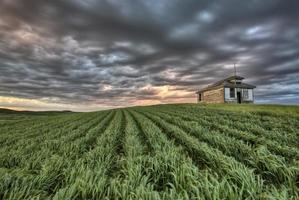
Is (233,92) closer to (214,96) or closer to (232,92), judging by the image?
(232,92)

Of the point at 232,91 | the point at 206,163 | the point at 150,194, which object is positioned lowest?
the point at 206,163

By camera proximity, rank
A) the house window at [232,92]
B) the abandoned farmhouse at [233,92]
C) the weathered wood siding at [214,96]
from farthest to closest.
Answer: the weathered wood siding at [214,96] → the house window at [232,92] → the abandoned farmhouse at [233,92]

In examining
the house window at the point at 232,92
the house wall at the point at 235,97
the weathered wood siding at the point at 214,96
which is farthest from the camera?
the weathered wood siding at the point at 214,96

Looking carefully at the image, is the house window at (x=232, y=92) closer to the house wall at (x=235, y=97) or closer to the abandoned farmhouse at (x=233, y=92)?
the abandoned farmhouse at (x=233, y=92)

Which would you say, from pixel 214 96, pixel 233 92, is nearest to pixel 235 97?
pixel 233 92

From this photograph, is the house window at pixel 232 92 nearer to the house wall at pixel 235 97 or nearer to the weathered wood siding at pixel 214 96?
the house wall at pixel 235 97

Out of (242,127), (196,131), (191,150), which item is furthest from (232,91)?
(191,150)

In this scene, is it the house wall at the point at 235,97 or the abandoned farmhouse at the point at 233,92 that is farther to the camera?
the abandoned farmhouse at the point at 233,92

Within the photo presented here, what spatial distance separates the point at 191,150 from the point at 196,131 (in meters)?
3.59

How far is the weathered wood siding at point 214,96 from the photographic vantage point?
4034 centimetres

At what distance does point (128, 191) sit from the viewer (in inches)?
132

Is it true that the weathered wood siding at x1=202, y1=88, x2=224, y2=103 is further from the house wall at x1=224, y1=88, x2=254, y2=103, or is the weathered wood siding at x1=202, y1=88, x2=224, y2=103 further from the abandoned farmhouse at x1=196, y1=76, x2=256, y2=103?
the house wall at x1=224, y1=88, x2=254, y2=103

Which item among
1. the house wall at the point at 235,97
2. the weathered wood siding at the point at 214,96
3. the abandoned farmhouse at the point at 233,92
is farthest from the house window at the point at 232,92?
the weathered wood siding at the point at 214,96

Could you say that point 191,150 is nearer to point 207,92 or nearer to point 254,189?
point 254,189
